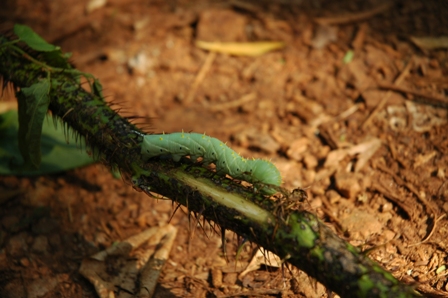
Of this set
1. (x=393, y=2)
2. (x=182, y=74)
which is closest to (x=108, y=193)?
(x=182, y=74)

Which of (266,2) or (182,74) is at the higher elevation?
(266,2)

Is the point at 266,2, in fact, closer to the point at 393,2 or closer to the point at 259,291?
the point at 393,2

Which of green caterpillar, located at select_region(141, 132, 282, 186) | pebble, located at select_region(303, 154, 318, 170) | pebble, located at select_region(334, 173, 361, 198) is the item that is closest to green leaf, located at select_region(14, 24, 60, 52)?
green caterpillar, located at select_region(141, 132, 282, 186)

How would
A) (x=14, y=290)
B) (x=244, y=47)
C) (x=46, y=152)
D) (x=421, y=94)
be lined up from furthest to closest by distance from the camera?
(x=244, y=47) < (x=421, y=94) < (x=46, y=152) < (x=14, y=290)

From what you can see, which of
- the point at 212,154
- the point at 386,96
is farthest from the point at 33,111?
the point at 386,96

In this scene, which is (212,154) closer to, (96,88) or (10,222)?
(96,88)

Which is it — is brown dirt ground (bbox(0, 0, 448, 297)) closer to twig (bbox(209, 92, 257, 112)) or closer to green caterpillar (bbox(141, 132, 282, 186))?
twig (bbox(209, 92, 257, 112))
